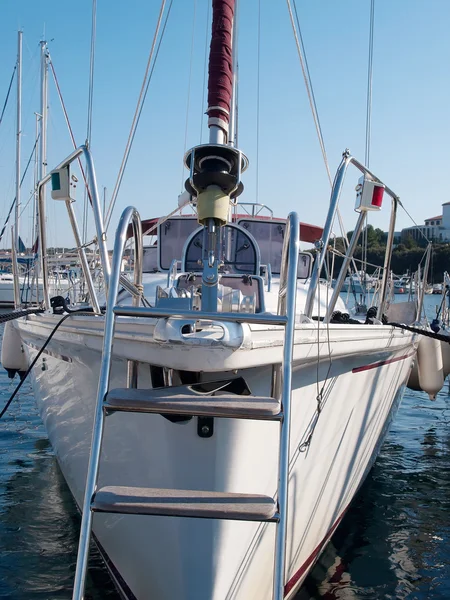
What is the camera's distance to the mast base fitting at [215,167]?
3441mm

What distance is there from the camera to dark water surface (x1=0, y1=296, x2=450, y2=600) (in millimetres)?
4516

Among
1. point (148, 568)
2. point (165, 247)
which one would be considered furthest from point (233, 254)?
point (148, 568)

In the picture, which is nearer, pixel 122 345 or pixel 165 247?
pixel 122 345

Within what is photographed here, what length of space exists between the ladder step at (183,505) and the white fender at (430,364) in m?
5.95

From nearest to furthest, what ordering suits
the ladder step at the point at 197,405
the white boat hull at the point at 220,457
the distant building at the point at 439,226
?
1. the ladder step at the point at 197,405
2. the white boat hull at the point at 220,457
3. the distant building at the point at 439,226

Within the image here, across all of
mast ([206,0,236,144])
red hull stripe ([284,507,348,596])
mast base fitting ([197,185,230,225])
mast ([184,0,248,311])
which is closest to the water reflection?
red hull stripe ([284,507,348,596])

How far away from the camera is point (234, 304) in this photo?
397 cm

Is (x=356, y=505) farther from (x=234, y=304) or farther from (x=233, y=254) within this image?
(x=234, y=304)

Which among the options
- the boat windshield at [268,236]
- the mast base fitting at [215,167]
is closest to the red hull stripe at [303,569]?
the mast base fitting at [215,167]

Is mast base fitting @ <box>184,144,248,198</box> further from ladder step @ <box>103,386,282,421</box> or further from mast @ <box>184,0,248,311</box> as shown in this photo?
ladder step @ <box>103,386,282,421</box>

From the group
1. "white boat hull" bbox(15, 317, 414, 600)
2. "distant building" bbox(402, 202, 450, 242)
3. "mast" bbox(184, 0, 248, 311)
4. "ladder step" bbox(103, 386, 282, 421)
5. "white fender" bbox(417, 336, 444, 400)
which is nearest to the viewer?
"ladder step" bbox(103, 386, 282, 421)

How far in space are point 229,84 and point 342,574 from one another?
3880 mm

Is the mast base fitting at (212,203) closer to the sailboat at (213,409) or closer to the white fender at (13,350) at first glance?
the sailboat at (213,409)

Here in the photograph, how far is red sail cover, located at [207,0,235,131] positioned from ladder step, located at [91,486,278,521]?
254 cm
